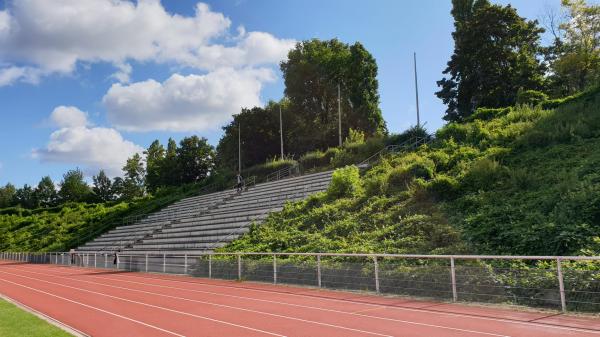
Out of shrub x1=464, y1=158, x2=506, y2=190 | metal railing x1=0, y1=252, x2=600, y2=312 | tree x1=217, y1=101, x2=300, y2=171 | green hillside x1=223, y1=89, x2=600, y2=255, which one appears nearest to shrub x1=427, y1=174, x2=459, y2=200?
green hillside x1=223, y1=89, x2=600, y2=255

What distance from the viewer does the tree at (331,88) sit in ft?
213

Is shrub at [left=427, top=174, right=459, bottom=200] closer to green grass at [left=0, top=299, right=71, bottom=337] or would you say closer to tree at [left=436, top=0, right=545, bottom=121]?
green grass at [left=0, top=299, right=71, bottom=337]

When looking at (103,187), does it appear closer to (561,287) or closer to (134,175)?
(134,175)

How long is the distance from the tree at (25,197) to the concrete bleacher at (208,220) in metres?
67.2

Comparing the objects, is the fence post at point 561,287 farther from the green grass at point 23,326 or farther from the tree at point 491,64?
the tree at point 491,64

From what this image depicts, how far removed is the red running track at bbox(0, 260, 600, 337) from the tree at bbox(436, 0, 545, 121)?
1357 inches

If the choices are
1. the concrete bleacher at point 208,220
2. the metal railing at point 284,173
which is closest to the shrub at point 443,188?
the concrete bleacher at point 208,220

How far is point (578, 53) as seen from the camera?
4441cm

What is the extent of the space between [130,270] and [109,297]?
1181cm

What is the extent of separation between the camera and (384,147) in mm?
39688

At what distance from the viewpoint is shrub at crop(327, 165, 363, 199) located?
2695 cm

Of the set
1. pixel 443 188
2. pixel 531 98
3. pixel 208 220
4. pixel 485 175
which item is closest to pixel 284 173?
pixel 208 220

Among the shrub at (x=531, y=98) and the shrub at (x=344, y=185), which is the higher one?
the shrub at (x=531, y=98)

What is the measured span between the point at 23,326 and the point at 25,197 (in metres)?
111
